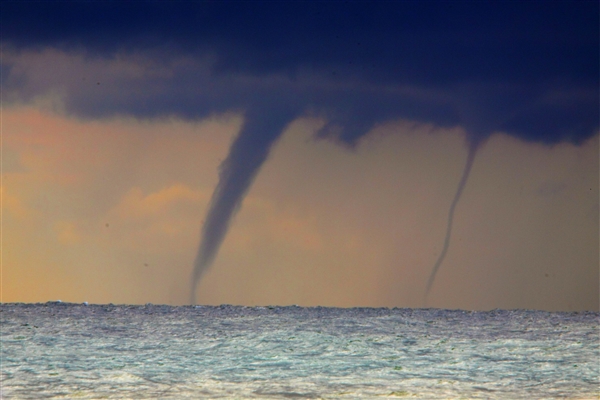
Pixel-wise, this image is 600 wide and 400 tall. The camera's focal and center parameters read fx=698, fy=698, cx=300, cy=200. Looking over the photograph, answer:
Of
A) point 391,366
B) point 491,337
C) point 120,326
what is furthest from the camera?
point 120,326

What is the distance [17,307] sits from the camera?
16.7 m

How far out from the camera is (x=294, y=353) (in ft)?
36.2

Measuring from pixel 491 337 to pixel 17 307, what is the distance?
1097 centimetres

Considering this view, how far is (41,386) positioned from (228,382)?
2332 mm

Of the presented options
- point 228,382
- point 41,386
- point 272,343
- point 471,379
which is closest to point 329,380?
point 228,382

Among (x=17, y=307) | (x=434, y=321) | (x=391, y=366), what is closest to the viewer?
(x=391, y=366)

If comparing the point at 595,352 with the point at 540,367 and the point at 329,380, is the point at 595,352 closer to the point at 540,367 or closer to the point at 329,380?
the point at 540,367

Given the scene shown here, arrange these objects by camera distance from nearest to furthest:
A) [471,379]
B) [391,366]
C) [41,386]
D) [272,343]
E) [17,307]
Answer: [41,386]
[471,379]
[391,366]
[272,343]
[17,307]

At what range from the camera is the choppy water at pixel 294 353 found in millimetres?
8742

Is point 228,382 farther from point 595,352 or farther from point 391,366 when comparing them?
point 595,352

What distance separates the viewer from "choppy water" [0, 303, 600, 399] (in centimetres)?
874

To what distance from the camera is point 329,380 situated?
9.20 m

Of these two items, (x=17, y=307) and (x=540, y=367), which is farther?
(x=17, y=307)

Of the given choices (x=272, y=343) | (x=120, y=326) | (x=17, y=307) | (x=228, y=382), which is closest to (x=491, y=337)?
(x=272, y=343)
